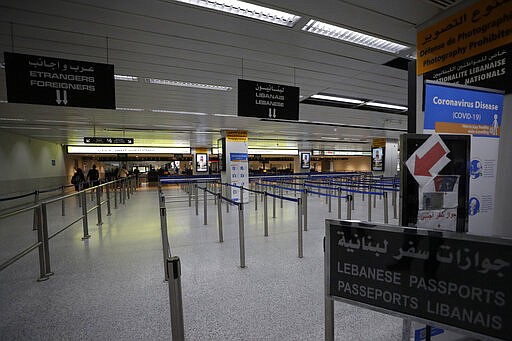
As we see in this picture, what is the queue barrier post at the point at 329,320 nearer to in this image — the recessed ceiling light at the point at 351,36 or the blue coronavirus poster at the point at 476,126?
the blue coronavirus poster at the point at 476,126

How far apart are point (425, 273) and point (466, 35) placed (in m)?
2.37

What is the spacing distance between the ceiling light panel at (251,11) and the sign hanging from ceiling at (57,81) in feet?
5.18

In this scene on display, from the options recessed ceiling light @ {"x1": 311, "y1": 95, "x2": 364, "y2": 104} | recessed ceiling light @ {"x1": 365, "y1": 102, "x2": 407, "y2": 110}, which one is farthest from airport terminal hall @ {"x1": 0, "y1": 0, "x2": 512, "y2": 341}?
recessed ceiling light @ {"x1": 365, "y1": 102, "x2": 407, "y2": 110}

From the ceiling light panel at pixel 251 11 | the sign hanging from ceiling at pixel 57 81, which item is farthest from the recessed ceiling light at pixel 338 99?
the sign hanging from ceiling at pixel 57 81

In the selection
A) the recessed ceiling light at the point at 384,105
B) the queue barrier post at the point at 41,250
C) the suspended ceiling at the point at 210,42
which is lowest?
the queue barrier post at the point at 41,250

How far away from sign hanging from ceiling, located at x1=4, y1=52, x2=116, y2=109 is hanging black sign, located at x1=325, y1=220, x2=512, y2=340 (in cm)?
325

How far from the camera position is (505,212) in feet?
6.45

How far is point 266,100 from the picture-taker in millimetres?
3721

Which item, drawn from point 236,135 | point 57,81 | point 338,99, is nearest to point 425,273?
point 57,81

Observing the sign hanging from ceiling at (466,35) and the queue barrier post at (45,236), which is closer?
Result: the sign hanging from ceiling at (466,35)

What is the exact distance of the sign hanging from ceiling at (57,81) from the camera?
261 cm

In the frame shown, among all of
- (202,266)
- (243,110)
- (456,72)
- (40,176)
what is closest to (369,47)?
(456,72)

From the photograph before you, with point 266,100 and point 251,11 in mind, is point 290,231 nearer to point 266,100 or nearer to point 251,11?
point 266,100

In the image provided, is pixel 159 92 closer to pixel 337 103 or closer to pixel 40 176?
pixel 337 103
